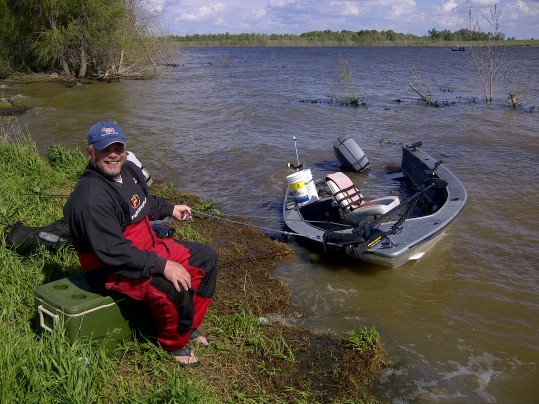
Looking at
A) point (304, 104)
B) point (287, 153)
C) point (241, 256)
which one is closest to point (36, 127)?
point (287, 153)

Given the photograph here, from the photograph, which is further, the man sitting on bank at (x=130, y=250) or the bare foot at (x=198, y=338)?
the bare foot at (x=198, y=338)

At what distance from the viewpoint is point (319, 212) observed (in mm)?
7477

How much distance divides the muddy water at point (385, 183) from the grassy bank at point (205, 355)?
0.39 m

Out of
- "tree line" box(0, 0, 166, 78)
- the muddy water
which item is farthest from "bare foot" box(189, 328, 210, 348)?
"tree line" box(0, 0, 166, 78)

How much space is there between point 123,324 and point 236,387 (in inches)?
37.3

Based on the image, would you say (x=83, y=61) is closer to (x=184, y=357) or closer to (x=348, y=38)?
(x=184, y=357)

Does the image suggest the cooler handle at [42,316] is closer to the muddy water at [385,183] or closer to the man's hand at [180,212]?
the man's hand at [180,212]

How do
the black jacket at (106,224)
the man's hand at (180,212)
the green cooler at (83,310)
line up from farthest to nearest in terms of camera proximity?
the man's hand at (180,212) → the green cooler at (83,310) → the black jacket at (106,224)

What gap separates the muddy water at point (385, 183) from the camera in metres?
4.73

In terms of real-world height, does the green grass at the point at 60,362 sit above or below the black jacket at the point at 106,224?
below

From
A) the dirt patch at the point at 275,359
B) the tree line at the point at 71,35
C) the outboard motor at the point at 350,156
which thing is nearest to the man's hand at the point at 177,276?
the dirt patch at the point at 275,359

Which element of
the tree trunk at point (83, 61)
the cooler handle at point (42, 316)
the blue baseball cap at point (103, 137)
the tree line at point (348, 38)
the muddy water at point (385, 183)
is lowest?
the muddy water at point (385, 183)

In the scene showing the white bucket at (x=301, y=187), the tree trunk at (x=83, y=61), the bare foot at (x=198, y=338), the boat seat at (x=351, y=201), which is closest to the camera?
the bare foot at (x=198, y=338)

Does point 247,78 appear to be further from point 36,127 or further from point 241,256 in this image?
point 241,256
